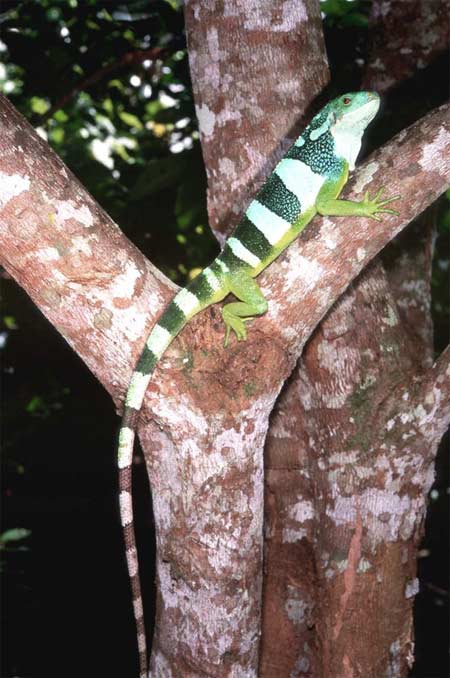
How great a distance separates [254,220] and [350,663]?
6.36 ft

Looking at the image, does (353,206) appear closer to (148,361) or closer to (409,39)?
(148,361)

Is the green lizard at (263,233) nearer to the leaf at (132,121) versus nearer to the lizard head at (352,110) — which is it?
the lizard head at (352,110)

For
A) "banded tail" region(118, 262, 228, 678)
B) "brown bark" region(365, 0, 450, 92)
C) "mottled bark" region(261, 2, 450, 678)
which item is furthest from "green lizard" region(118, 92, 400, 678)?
"brown bark" region(365, 0, 450, 92)

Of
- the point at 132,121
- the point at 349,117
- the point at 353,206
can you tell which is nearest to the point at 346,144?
the point at 349,117

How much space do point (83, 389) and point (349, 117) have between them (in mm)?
2578

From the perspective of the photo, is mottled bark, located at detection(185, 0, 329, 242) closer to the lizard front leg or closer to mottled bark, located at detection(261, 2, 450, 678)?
the lizard front leg

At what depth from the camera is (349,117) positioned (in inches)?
106

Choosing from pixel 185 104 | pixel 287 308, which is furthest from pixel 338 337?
pixel 185 104

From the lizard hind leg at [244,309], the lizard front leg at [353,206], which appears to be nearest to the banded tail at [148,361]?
the lizard hind leg at [244,309]

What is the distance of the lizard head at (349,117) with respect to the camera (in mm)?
2680

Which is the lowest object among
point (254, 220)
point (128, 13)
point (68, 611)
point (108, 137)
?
point (68, 611)

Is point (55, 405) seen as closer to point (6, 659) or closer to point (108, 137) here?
point (6, 659)

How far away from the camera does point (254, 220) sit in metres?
2.58

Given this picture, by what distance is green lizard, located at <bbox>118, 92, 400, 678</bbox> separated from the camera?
2.25 metres
